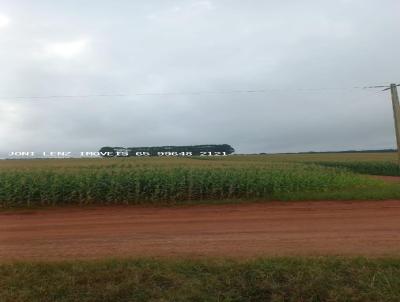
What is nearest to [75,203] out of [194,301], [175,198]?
[175,198]

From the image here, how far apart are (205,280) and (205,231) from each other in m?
4.29

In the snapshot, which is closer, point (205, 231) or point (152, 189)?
point (205, 231)

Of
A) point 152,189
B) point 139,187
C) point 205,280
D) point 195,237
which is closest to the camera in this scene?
point 205,280

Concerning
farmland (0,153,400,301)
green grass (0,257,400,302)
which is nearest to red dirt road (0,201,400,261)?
farmland (0,153,400,301)

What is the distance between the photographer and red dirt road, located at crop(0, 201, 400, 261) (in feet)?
27.3

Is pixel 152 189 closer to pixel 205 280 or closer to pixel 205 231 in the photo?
pixel 205 231

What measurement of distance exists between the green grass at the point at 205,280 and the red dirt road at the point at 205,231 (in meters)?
0.95

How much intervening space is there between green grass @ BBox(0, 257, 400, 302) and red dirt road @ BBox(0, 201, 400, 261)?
0.95m

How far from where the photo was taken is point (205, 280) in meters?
6.26

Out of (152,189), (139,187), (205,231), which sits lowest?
(205,231)

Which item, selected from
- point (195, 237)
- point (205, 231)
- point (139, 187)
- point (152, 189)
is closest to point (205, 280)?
point (195, 237)

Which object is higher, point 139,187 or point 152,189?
point 139,187

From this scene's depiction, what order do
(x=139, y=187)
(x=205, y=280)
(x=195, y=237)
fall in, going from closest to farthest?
(x=205, y=280) < (x=195, y=237) < (x=139, y=187)

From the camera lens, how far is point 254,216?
13.0 metres
